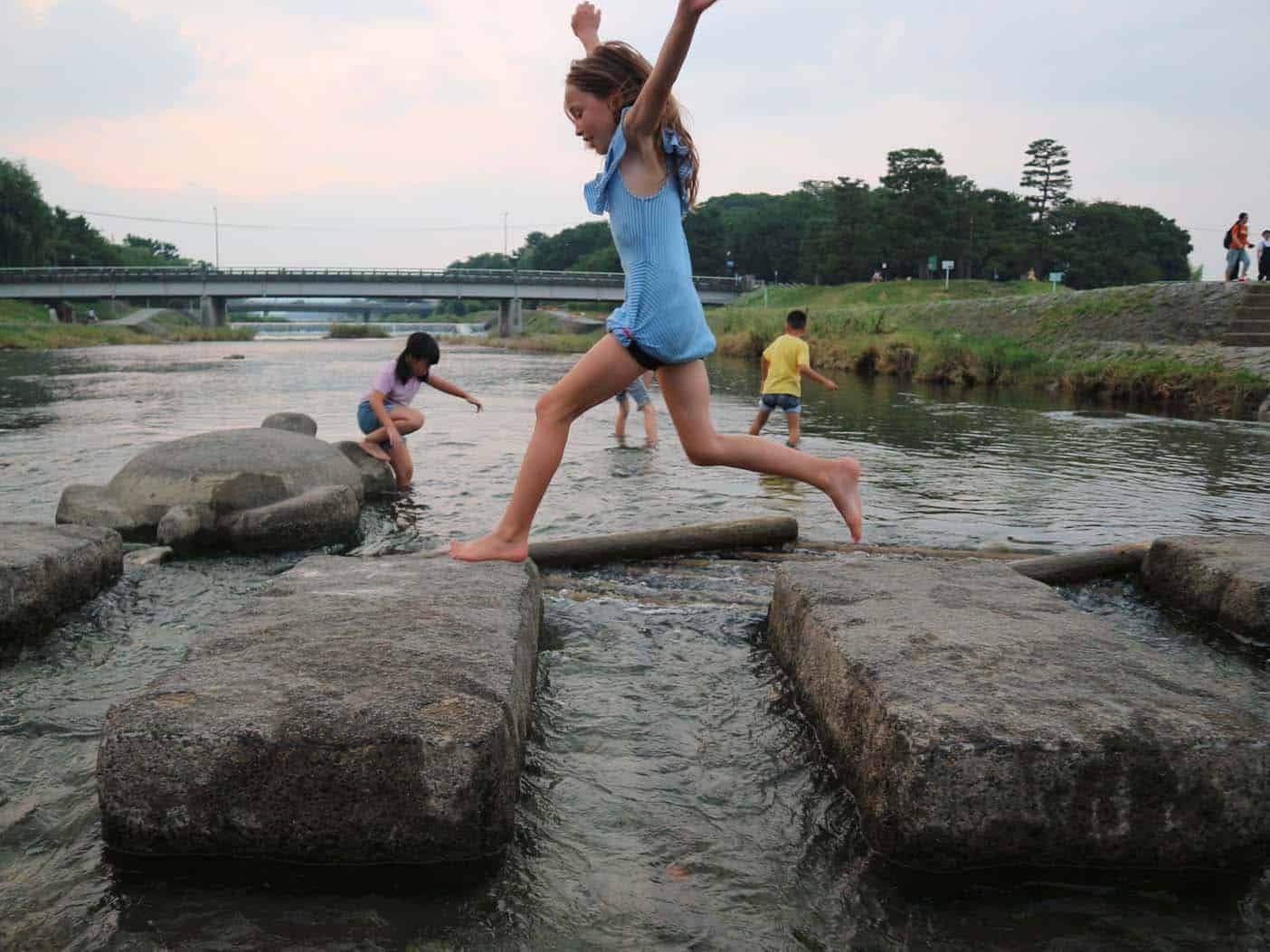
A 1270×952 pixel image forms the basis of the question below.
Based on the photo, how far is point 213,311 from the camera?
3287 inches

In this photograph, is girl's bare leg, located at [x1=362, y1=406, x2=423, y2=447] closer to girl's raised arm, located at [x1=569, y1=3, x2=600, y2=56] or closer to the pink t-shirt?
the pink t-shirt

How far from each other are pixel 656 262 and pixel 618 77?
2.49 feet

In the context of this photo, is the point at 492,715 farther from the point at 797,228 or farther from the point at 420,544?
the point at 797,228

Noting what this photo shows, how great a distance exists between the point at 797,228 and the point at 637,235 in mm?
120121

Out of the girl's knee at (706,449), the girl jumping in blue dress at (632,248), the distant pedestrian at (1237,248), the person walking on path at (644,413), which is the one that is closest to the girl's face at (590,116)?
the girl jumping in blue dress at (632,248)

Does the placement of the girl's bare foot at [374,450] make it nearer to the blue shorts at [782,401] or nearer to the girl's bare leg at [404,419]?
the girl's bare leg at [404,419]

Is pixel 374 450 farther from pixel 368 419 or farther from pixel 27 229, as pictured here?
pixel 27 229

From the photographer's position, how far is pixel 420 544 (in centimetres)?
660

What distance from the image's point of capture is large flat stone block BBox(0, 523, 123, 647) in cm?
438

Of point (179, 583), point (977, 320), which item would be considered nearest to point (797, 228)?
point (977, 320)

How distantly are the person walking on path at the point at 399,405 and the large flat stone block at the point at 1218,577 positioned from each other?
18.4ft

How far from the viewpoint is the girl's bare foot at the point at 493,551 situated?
442 centimetres

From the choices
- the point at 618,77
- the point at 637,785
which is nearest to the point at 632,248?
the point at 618,77

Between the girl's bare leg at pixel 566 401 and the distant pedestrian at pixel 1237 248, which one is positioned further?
the distant pedestrian at pixel 1237 248
